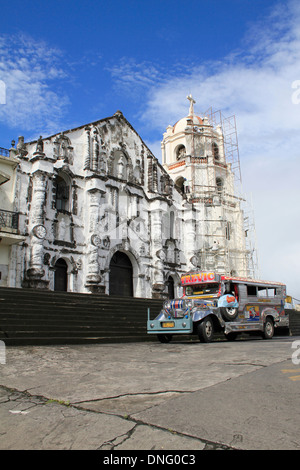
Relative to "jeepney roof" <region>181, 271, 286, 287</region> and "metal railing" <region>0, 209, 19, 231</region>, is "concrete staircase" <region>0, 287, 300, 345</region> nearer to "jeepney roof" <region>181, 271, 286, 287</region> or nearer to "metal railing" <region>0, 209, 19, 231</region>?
"jeepney roof" <region>181, 271, 286, 287</region>

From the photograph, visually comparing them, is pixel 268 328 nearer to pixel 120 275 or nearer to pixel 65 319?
pixel 65 319

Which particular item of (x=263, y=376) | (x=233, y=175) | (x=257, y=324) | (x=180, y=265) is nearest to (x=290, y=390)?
(x=263, y=376)

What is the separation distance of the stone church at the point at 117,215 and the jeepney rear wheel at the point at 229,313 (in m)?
10.1

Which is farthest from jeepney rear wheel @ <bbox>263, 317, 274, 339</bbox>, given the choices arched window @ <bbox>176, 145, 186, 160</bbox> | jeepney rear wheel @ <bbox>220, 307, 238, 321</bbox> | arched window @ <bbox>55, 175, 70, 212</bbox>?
arched window @ <bbox>176, 145, 186, 160</bbox>

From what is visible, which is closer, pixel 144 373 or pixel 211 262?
pixel 144 373

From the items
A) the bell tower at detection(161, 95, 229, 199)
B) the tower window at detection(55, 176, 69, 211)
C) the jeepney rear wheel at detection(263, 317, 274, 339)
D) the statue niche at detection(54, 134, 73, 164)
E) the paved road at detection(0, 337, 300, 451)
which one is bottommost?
the paved road at detection(0, 337, 300, 451)

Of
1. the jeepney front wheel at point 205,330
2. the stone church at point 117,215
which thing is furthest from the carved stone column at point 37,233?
the jeepney front wheel at point 205,330

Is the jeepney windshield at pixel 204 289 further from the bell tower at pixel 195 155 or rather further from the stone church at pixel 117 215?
the bell tower at pixel 195 155

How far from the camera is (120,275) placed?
80.0 ft

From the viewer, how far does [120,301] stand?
61.9ft

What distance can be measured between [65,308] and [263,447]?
498 inches

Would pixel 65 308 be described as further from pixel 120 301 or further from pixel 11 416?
pixel 11 416

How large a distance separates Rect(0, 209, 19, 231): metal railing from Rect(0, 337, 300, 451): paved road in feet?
42.1

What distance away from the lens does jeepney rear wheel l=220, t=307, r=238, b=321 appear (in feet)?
42.0
